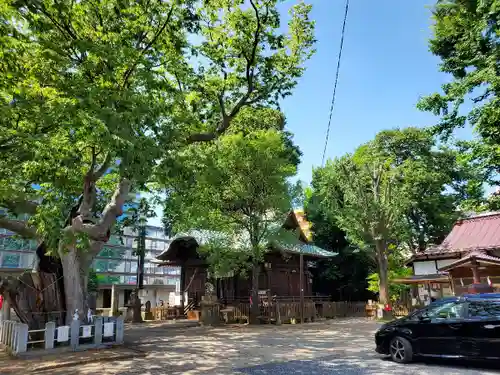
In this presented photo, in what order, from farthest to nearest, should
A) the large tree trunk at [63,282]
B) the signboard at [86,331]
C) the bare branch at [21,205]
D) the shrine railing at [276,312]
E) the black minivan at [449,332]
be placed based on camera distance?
1. the shrine railing at [276,312]
2. the bare branch at [21,205]
3. the large tree trunk at [63,282]
4. the signboard at [86,331]
5. the black minivan at [449,332]

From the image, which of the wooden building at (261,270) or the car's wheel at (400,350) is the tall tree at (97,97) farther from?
the wooden building at (261,270)

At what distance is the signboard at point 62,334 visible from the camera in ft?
33.4

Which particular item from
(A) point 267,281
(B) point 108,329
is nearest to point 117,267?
(A) point 267,281

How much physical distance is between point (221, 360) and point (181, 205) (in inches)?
290

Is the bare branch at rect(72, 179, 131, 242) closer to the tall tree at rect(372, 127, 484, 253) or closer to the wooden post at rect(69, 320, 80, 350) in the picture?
the wooden post at rect(69, 320, 80, 350)

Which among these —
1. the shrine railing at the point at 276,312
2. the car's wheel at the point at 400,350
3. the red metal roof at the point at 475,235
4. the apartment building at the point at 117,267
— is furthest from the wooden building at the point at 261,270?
the car's wheel at the point at 400,350

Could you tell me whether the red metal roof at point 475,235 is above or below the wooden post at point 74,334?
above

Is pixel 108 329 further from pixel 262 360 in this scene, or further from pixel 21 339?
pixel 262 360

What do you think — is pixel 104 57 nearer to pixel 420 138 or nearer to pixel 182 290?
pixel 182 290

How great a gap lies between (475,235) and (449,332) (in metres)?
17.8

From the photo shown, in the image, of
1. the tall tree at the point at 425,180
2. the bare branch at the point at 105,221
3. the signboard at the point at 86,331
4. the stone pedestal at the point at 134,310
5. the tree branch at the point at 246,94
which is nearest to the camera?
the signboard at the point at 86,331

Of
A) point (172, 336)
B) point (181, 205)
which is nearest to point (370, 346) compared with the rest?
point (172, 336)

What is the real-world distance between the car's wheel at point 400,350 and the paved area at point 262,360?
0.22 meters

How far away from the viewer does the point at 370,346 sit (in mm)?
10914
